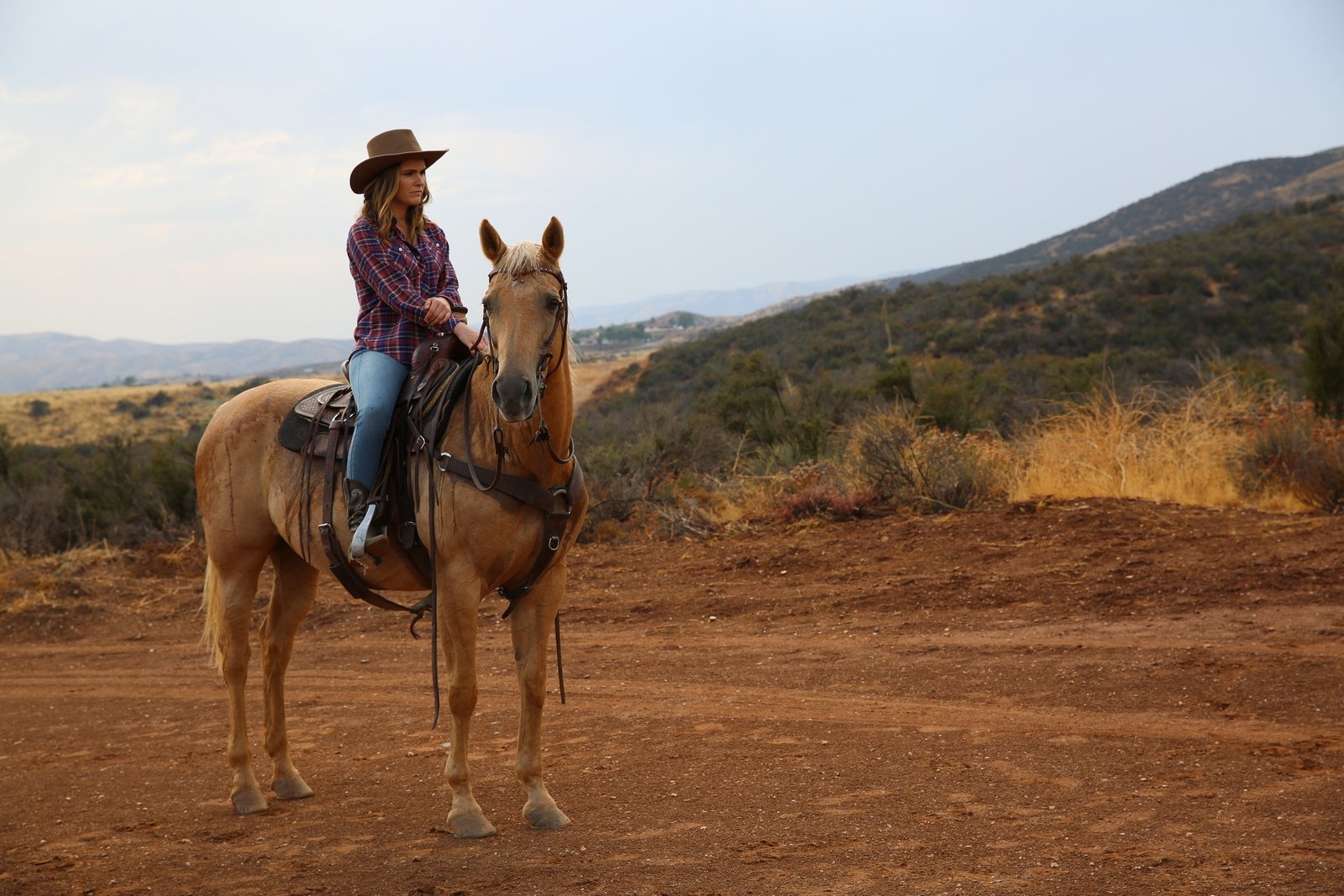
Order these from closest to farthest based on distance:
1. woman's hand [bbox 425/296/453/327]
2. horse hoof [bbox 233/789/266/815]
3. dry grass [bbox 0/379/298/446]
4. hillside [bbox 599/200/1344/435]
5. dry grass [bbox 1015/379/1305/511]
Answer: woman's hand [bbox 425/296/453/327]
horse hoof [bbox 233/789/266/815]
dry grass [bbox 1015/379/1305/511]
hillside [bbox 599/200/1344/435]
dry grass [bbox 0/379/298/446]

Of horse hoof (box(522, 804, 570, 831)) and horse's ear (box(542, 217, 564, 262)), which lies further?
horse hoof (box(522, 804, 570, 831))

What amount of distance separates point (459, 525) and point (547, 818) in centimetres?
145

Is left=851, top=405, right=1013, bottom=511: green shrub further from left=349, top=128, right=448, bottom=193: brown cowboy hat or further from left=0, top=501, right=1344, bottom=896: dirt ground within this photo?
left=349, top=128, right=448, bottom=193: brown cowboy hat

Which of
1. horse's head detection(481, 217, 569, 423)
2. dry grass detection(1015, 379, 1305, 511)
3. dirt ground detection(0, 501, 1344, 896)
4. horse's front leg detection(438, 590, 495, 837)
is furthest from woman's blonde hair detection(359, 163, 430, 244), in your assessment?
dry grass detection(1015, 379, 1305, 511)

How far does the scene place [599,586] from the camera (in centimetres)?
1087

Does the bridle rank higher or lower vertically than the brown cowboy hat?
lower

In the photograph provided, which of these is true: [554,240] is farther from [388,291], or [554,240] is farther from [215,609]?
[215,609]

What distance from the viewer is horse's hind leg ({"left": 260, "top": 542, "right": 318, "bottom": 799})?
5980mm

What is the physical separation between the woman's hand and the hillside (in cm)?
1325

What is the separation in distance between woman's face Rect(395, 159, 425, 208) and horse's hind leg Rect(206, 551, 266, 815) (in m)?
2.12

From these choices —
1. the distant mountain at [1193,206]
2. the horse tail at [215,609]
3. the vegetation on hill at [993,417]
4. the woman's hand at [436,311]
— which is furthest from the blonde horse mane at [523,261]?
the distant mountain at [1193,206]

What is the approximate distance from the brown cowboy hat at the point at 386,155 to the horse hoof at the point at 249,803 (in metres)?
3.22

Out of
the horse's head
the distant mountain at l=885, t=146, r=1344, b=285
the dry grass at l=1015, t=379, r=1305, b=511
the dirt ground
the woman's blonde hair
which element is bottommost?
the dirt ground

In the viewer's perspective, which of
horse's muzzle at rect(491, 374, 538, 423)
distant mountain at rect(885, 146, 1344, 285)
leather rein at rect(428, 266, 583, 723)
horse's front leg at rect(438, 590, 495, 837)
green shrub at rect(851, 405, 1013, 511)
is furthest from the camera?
distant mountain at rect(885, 146, 1344, 285)
